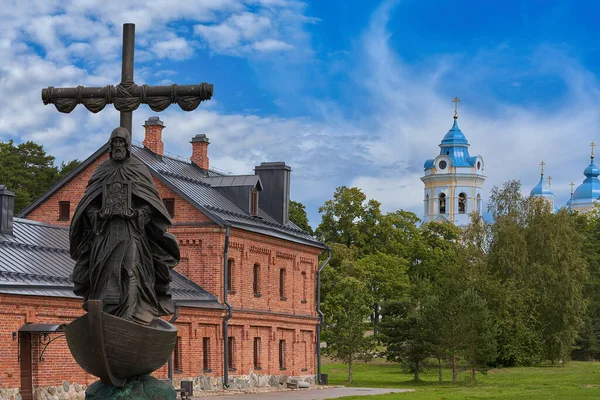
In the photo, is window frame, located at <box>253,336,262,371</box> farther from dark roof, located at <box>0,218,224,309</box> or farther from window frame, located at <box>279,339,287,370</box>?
dark roof, located at <box>0,218,224,309</box>

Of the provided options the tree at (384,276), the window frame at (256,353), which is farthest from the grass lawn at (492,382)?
the tree at (384,276)

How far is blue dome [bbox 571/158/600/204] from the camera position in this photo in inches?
5369

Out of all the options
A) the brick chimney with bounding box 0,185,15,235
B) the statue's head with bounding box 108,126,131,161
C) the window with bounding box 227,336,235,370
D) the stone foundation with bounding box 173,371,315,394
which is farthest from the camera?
the window with bounding box 227,336,235,370

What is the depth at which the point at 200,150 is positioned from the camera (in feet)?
159

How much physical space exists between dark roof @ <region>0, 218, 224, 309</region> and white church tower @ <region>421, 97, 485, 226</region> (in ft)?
303

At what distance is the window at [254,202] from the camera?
147 ft

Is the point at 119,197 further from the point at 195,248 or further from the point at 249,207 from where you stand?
the point at 249,207

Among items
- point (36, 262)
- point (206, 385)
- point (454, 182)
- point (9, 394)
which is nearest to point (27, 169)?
point (206, 385)

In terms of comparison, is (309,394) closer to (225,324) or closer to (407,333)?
(225,324)

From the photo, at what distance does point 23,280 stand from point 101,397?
19.3m

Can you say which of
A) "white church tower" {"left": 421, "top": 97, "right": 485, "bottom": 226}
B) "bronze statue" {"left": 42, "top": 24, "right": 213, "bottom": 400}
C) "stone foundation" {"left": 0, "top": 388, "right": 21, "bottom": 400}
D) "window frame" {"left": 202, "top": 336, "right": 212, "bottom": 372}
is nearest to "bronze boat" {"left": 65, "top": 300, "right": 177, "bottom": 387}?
"bronze statue" {"left": 42, "top": 24, "right": 213, "bottom": 400}

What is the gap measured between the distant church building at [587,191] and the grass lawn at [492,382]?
7290cm

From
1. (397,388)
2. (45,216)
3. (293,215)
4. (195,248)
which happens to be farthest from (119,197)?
(293,215)

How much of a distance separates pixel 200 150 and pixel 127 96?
3612 cm
